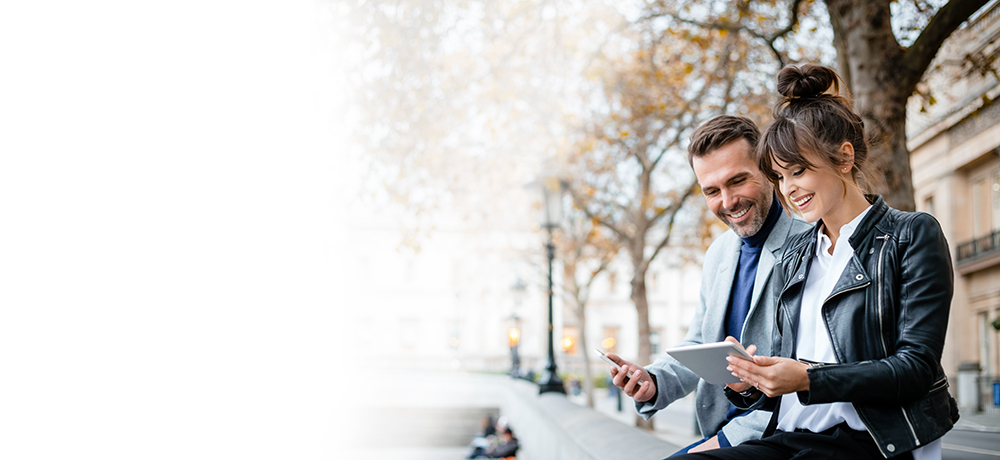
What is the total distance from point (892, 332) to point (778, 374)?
0.98 feet

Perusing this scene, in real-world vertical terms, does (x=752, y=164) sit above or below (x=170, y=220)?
below

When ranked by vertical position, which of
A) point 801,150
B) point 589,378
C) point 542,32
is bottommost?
point 589,378

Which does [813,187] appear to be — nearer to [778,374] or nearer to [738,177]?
[778,374]

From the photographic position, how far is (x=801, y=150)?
6.39 ft

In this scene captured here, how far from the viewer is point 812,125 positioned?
6.39ft

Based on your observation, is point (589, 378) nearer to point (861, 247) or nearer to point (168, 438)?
point (168, 438)

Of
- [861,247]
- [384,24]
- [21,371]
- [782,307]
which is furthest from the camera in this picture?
Answer: [21,371]

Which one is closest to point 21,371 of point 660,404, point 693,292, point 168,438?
point 168,438

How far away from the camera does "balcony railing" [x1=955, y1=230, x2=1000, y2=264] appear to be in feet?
68.3

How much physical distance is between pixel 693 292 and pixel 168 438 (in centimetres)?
4260

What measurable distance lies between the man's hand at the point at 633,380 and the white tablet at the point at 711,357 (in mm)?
439

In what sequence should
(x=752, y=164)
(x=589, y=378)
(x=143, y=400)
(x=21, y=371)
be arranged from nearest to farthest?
(x=752, y=164)
(x=589, y=378)
(x=143, y=400)
(x=21, y=371)

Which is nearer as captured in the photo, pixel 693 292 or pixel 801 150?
pixel 801 150

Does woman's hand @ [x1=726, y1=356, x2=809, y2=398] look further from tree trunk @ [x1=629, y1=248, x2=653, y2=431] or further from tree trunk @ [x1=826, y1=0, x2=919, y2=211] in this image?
tree trunk @ [x1=629, y1=248, x2=653, y2=431]
